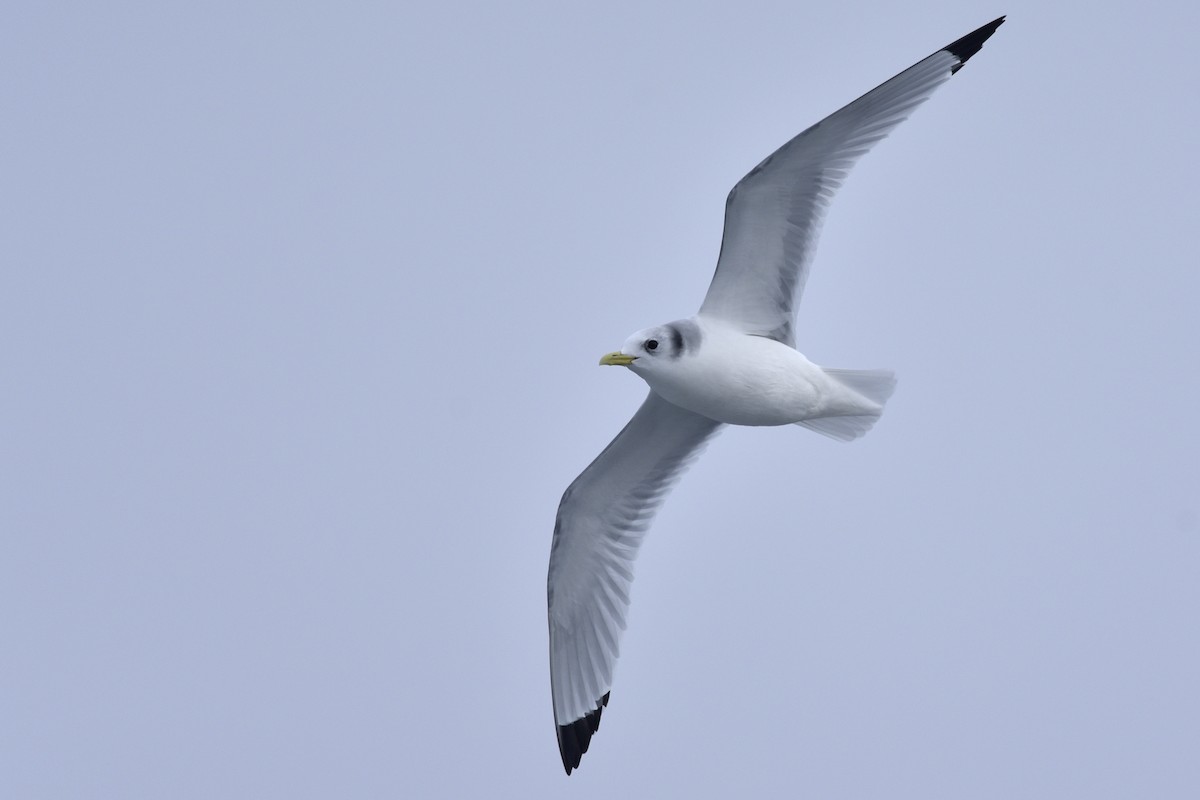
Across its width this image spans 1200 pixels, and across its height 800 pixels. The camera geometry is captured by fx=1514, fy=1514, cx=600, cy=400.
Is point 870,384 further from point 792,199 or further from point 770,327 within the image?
point 792,199

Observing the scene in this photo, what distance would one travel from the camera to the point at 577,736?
10.9 metres

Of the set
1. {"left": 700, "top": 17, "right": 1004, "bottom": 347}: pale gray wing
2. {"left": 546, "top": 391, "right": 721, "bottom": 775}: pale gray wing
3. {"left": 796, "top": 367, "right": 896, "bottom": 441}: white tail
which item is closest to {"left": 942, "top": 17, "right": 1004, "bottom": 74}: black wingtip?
{"left": 700, "top": 17, "right": 1004, "bottom": 347}: pale gray wing

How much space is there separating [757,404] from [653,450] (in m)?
1.48

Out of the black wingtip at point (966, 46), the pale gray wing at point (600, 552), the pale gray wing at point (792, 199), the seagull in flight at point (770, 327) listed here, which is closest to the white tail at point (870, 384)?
the seagull in flight at point (770, 327)

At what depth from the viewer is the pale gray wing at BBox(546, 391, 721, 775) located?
410 inches

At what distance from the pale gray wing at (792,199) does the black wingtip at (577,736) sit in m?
3.18

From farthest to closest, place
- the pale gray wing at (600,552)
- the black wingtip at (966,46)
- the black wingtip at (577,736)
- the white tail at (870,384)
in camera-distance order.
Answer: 1. the black wingtip at (577,736)
2. the pale gray wing at (600,552)
3. the white tail at (870,384)
4. the black wingtip at (966,46)

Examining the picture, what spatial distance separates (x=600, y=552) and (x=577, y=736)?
1.39 meters

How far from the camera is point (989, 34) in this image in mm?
9086

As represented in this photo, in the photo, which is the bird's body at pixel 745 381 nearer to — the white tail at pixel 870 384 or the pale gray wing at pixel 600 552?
the white tail at pixel 870 384

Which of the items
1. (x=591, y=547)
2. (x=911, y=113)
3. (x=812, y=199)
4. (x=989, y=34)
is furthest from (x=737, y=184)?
(x=591, y=547)

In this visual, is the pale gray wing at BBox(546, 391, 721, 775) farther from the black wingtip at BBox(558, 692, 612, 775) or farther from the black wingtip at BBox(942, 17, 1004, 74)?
the black wingtip at BBox(942, 17, 1004, 74)

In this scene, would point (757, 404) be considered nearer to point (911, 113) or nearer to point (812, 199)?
point (812, 199)

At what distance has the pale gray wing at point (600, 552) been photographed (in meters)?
10.4
